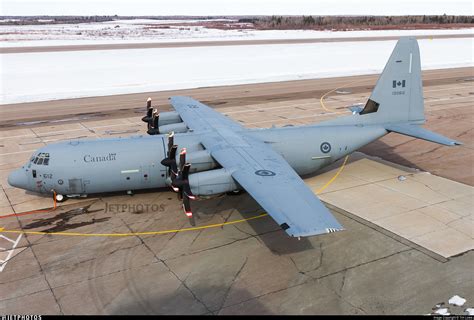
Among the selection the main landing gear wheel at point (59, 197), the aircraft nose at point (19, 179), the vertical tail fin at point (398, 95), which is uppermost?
the vertical tail fin at point (398, 95)

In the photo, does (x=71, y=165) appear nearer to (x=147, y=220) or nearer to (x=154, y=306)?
(x=147, y=220)

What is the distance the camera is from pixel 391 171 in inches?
1059

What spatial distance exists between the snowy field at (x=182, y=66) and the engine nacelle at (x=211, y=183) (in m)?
41.3

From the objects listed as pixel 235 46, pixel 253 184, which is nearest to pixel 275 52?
pixel 235 46

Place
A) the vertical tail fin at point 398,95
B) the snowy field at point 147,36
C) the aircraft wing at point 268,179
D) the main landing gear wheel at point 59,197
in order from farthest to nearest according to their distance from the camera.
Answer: the snowy field at point 147,36, the vertical tail fin at point 398,95, the main landing gear wheel at point 59,197, the aircraft wing at point 268,179

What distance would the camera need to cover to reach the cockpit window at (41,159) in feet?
72.3

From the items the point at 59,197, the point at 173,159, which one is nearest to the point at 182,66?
the point at 59,197

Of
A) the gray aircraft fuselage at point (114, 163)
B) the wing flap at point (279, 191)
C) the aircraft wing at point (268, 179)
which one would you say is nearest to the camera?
the wing flap at point (279, 191)

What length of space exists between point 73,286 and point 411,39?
885 inches

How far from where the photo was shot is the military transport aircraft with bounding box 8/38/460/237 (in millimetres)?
17188

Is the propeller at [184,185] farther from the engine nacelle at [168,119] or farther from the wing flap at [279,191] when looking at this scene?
the engine nacelle at [168,119]

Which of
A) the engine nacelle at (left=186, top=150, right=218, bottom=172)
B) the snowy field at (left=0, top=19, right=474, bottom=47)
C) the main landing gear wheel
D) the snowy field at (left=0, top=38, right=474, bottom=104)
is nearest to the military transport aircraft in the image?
the engine nacelle at (left=186, top=150, right=218, bottom=172)

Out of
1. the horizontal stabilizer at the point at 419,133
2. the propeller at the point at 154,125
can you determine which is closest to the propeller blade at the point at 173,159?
the propeller at the point at 154,125

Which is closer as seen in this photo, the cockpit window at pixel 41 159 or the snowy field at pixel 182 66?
the cockpit window at pixel 41 159
